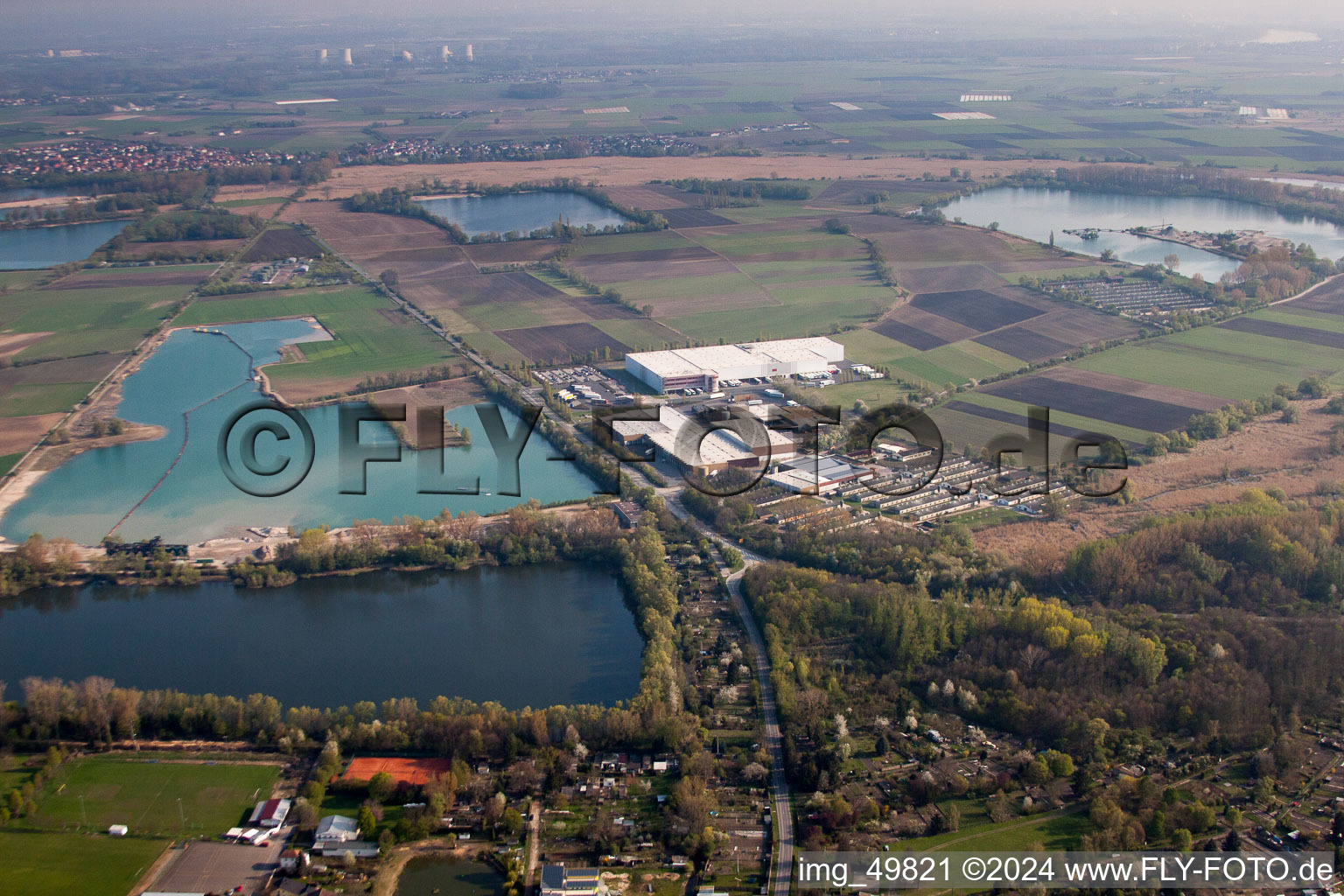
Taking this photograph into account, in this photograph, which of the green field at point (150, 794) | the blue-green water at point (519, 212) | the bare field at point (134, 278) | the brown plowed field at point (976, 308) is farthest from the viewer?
the blue-green water at point (519, 212)

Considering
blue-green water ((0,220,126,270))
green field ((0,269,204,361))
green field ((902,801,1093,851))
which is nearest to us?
green field ((902,801,1093,851))

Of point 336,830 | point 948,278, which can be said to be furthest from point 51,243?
point 336,830

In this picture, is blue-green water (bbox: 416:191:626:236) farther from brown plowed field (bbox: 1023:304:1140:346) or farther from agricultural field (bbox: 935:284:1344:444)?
agricultural field (bbox: 935:284:1344:444)

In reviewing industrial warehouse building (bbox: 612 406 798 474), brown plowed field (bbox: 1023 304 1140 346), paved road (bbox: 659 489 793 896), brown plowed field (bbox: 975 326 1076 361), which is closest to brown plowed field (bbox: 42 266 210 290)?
industrial warehouse building (bbox: 612 406 798 474)

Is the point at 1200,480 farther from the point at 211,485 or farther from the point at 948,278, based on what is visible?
the point at 211,485

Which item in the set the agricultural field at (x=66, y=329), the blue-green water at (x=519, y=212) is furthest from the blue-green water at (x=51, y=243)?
the blue-green water at (x=519, y=212)

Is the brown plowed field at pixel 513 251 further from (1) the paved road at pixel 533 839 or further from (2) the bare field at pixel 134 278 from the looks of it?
(1) the paved road at pixel 533 839
